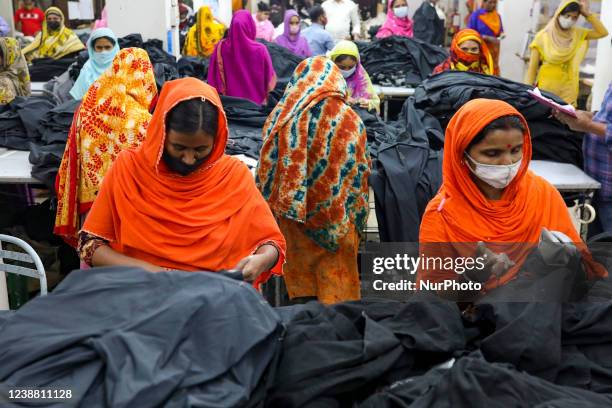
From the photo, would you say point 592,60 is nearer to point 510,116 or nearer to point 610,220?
point 610,220

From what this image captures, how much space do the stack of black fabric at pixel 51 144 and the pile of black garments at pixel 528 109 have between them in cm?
222

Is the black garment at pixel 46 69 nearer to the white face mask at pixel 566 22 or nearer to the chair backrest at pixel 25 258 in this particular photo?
the white face mask at pixel 566 22

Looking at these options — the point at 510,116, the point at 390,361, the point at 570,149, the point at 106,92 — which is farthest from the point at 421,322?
the point at 570,149

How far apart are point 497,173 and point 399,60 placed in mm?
5962

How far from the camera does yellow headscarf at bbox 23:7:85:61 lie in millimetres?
9125

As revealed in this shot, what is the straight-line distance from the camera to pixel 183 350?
130 cm

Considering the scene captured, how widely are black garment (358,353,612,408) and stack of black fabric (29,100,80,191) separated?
10.3 feet

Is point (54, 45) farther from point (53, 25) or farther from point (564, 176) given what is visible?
point (564, 176)

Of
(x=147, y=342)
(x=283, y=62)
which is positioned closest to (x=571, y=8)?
(x=283, y=62)

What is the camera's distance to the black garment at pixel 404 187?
3.89 meters

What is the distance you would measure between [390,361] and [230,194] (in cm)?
116

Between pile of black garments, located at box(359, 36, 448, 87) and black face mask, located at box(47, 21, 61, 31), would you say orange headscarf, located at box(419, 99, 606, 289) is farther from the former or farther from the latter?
black face mask, located at box(47, 21, 61, 31)

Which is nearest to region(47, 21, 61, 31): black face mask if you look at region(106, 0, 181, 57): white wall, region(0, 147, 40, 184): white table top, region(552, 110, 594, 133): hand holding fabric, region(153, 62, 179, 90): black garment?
region(106, 0, 181, 57): white wall

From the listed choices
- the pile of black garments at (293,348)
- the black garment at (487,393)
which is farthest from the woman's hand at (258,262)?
the black garment at (487,393)
